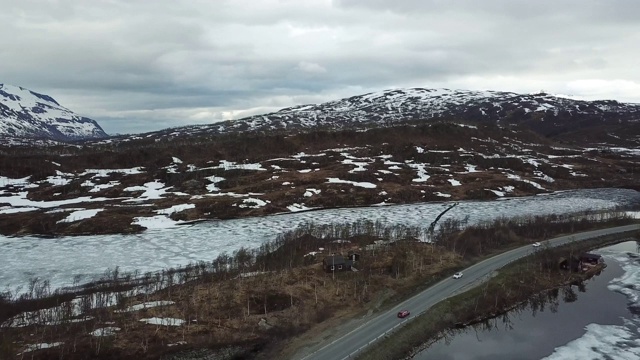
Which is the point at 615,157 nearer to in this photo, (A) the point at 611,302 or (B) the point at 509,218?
(B) the point at 509,218

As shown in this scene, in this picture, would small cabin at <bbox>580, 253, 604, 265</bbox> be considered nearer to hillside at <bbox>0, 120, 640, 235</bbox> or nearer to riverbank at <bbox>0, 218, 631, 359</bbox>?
riverbank at <bbox>0, 218, 631, 359</bbox>

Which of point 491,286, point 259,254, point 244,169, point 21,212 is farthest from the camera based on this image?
point 244,169

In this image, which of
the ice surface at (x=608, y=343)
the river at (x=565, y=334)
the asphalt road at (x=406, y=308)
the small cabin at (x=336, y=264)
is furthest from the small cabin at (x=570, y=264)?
the small cabin at (x=336, y=264)

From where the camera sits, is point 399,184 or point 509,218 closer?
point 509,218

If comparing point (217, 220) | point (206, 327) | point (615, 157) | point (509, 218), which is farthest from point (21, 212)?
point (615, 157)

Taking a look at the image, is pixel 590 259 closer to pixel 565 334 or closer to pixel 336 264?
pixel 565 334

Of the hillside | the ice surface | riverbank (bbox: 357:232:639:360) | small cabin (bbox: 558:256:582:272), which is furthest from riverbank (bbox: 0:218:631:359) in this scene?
the hillside
